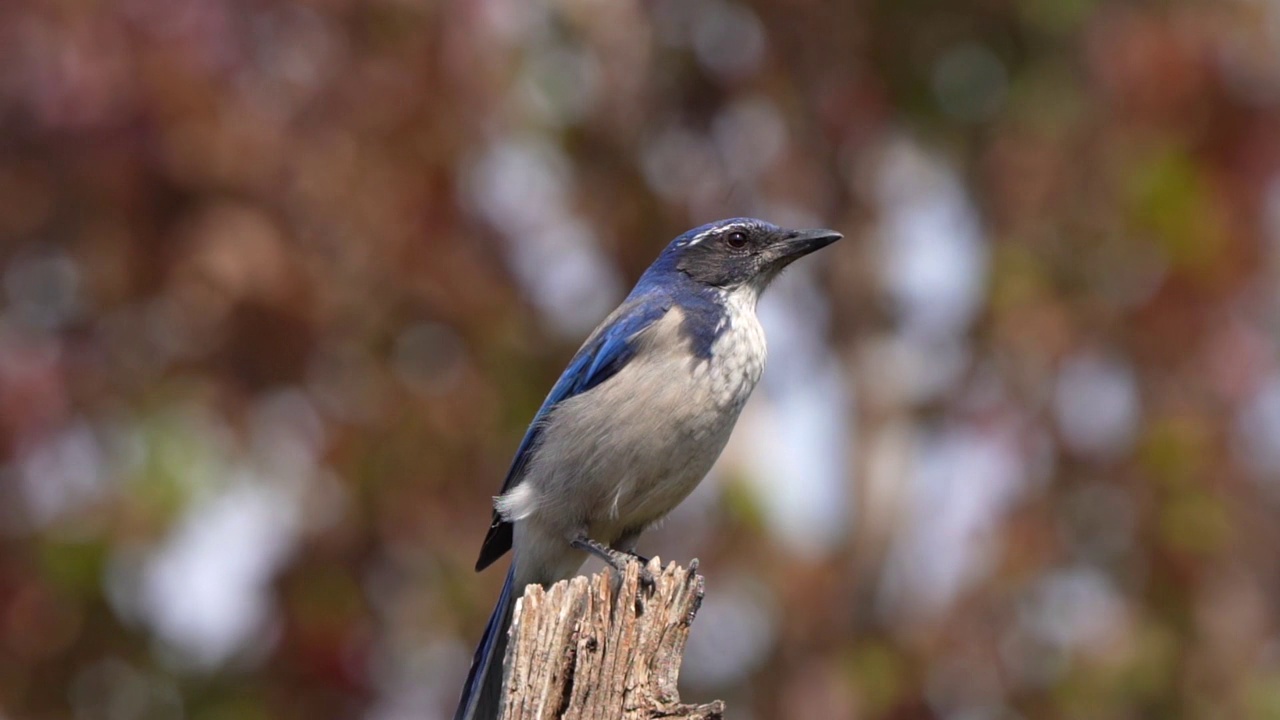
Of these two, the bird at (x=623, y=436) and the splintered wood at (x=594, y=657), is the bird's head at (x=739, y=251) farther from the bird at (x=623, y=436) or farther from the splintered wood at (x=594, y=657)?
the splintered wood at (x=594, y=657)

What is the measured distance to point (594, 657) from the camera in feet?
16.5

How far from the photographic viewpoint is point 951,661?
38.6 ft

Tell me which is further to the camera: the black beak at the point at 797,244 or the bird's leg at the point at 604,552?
the black beak at the point at 797,244

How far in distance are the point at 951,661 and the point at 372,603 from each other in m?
4.14

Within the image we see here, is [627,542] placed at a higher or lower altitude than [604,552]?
higher

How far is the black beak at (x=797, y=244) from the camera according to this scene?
7.53 metres

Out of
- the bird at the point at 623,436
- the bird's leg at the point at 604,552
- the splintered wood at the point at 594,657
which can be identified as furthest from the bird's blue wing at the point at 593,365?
the splintered wood at the point at 594,657

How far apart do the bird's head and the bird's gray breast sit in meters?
0.54

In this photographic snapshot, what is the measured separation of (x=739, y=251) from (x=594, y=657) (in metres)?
2.92

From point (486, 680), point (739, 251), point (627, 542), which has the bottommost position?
point (486, 680)

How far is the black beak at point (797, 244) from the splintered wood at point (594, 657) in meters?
2.69

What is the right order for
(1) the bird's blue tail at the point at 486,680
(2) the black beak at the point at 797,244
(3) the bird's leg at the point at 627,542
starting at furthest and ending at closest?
(2) the black beak at the point at 797,244 < (3) the bird's leg at the point at 627,542 < (1) the bird's blue tail at the point at 486,680

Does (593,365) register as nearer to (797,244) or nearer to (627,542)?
(627,542)

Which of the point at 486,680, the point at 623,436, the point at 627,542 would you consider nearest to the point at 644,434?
the point at 623,436
